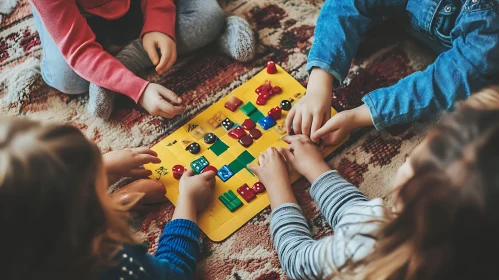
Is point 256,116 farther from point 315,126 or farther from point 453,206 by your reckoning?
point 453,206

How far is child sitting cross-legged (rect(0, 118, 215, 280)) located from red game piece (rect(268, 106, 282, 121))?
48 centimetres

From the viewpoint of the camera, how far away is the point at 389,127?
1.13m

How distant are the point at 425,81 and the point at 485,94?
0.30 m

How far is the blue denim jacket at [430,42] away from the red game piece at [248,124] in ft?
0.55

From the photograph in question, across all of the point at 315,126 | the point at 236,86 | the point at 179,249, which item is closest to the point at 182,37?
the point at 236,86

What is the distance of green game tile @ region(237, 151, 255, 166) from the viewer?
1084 millimetres

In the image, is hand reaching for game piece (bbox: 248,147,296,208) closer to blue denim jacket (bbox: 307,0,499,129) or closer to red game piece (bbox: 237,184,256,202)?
red game piece (bbox: 237,184,256,202)

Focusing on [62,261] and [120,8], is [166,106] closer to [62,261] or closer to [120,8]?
[120,8]

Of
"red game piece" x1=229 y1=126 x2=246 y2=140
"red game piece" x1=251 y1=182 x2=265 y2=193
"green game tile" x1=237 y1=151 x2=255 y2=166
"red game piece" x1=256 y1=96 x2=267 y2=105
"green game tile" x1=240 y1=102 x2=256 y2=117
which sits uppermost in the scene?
"red game piece" x1=256 y1=96 x2=267 y2=105

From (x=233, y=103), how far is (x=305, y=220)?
310 millimetres

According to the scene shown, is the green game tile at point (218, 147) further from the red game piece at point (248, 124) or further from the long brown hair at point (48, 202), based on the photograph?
the long brown hair at point (48, 202)

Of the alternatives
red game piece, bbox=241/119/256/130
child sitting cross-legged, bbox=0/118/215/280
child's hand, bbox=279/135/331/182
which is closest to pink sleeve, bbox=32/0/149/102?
red game piece, bbox=241/119/256/130

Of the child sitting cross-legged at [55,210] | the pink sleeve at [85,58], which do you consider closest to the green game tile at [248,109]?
the pink sleeve at [85,58]

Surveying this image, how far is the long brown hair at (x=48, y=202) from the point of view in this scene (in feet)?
2.00
